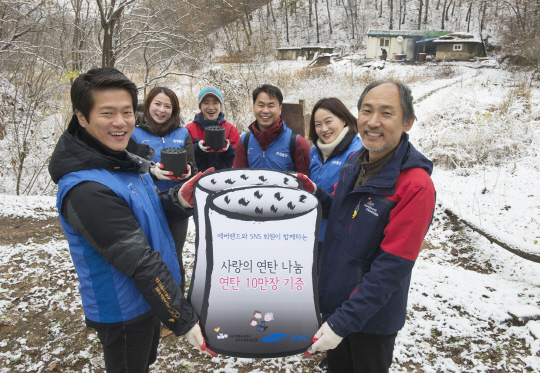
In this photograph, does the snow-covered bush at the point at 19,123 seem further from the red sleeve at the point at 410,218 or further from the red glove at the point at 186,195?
the red sleeve at the point at 410,218

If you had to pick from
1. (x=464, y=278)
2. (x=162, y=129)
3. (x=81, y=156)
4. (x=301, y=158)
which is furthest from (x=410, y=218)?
(x=464, y=278)

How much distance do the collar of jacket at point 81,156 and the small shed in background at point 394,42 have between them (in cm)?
3542

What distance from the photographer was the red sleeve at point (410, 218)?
1.30m

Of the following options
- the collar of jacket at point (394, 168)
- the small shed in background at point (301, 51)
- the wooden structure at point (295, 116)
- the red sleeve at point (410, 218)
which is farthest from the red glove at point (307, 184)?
the small shed in background at point (301, 51)

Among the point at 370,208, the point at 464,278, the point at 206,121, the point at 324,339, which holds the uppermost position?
the point at 206,121

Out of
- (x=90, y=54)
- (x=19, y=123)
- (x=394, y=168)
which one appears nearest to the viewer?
(x=394, y=168)

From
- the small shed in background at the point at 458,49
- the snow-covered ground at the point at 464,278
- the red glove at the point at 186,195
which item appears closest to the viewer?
the red glove at the point at 186,195

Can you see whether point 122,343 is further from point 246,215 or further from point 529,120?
point 529,120

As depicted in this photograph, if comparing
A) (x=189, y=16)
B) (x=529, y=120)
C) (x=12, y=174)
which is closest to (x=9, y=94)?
(x=12, y=174)

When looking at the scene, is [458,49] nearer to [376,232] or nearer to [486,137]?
[486,137]

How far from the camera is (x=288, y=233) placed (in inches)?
50.1

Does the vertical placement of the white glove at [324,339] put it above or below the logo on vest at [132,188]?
below

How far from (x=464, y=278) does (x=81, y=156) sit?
12.0ft

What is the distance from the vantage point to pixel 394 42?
3161 centimetres
